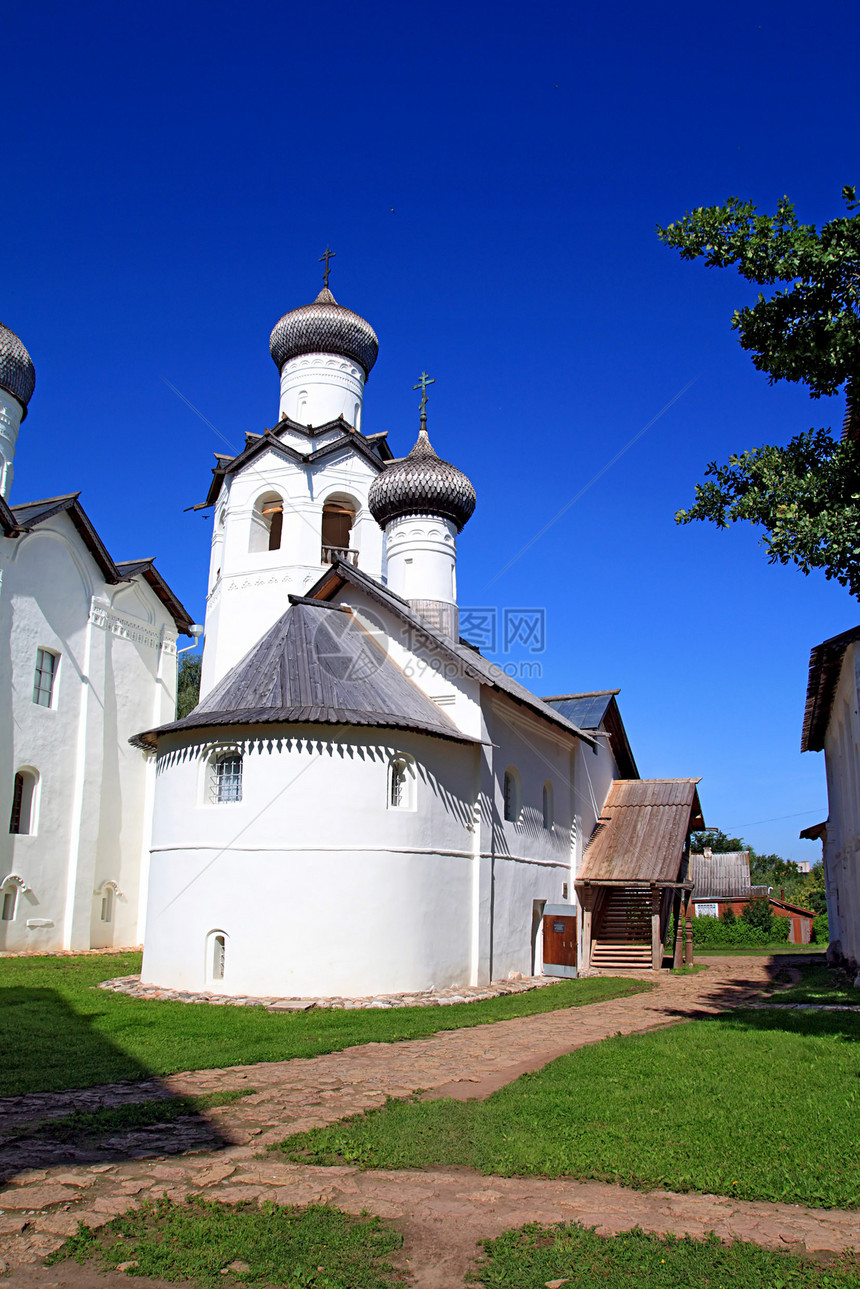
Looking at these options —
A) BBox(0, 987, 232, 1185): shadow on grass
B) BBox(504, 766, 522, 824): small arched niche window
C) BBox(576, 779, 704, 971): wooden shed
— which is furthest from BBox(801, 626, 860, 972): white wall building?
BBox(0, 987, 232, 1185): shadow on grass

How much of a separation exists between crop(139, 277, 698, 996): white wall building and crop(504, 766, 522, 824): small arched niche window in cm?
4

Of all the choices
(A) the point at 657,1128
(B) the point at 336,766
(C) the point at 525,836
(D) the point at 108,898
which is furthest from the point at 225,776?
(D) the point at 108,898

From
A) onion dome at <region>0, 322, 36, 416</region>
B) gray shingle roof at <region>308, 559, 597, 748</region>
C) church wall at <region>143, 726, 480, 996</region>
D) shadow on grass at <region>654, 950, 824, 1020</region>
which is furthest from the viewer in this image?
onion dome at <region>0, 322, 36, 416</region>

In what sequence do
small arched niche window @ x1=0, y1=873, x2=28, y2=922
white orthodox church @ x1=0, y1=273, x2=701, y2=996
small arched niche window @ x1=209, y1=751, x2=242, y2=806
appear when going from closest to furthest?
white orthodox church @ x1=0, y1=273, x2=701, y2=996 < small arched niche window @ x1=209, y1=751, x2=242, y2=806 < small arched niche window @ x1=0, y1=873, x2=28, y2=922

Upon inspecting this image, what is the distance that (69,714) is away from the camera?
20438 mm

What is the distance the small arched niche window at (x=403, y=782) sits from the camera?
44.7 ft

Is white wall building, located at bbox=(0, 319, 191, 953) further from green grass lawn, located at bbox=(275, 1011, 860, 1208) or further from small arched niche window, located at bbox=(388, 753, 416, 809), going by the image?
green grass lawn, located at bbox=(275, 1011, 860, 1208)

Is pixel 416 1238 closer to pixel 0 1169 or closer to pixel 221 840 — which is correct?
pixel 0 1169

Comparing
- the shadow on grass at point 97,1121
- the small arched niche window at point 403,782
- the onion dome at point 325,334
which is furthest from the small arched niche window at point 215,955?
the onion dome at point 325,334

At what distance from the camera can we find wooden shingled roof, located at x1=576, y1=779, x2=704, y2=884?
19.7 meters

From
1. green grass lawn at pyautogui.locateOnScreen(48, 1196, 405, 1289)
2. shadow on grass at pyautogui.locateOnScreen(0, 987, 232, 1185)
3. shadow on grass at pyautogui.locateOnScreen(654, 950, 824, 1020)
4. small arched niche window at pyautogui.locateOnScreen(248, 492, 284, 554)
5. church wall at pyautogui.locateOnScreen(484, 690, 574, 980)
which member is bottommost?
shadow on grass at pyautogui.locateOnScreen(654, 950, 824, 1020)

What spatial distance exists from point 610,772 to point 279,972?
14.3m

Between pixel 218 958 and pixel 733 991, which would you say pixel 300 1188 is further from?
pixel 733 991

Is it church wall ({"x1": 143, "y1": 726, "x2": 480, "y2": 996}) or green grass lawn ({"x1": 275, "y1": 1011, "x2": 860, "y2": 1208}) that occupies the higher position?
church wall ({"x1": 143, "y1": 726, "x2": 480, "y2": 996})
